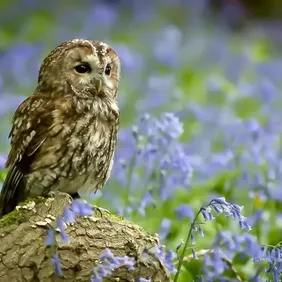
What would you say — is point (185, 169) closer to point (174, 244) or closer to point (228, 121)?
point (174, 244)

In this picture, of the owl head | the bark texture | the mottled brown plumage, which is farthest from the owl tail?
the bark texture

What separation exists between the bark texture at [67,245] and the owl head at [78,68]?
71 cm

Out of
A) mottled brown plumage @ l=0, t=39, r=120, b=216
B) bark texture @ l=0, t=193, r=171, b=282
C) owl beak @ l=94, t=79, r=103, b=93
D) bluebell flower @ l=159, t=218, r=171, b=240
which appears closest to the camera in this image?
bark texture @ l=0, t=193, r=171, b=282

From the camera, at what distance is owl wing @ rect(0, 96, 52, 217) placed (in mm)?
4426

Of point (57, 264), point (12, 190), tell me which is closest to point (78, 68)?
point (12, 190)

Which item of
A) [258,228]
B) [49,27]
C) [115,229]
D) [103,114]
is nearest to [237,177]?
[258,228]

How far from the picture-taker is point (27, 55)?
317 inches

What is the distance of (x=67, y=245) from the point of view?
3.77m

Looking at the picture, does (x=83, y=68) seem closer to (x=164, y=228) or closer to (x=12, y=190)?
(x=12, y=190)

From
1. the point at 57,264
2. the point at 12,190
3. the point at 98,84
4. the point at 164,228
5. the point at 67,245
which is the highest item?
the point at 98,84

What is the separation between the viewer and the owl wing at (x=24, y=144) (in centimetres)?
443

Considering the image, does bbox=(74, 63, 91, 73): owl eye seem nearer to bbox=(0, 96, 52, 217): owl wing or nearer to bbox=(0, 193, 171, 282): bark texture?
bbox=(0, 96, 52, 217): owl wing

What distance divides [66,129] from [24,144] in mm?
184

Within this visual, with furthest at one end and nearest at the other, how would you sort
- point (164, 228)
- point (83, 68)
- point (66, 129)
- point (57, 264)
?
point (164, 228), point (83, 68), point (66, 129), point (57, 264)
